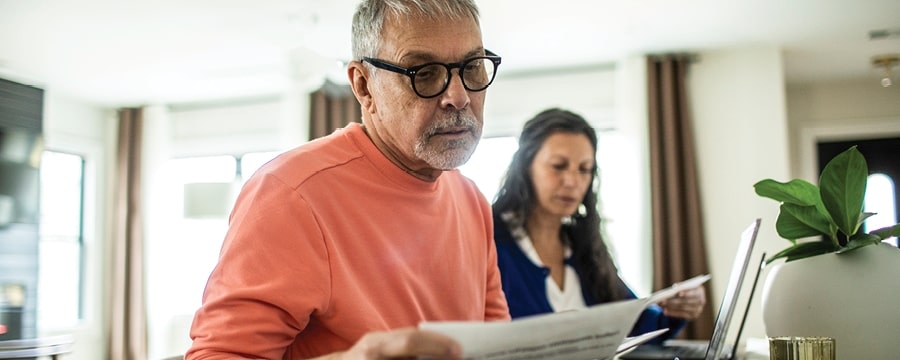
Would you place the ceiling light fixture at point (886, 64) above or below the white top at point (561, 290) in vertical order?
above

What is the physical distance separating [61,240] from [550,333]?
23.5ft

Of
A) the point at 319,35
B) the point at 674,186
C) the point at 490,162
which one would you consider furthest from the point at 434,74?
the point at 490,162

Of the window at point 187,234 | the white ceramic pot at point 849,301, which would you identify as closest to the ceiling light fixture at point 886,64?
the window at point 187,234

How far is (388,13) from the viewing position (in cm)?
112

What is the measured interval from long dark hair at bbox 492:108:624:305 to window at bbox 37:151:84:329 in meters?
5.36

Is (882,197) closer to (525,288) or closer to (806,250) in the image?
(525,288)

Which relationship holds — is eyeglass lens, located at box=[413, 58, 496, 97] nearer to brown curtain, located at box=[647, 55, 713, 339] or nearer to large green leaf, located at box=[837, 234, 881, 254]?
large green leaf, located at box=[837, 234, 881, 254]

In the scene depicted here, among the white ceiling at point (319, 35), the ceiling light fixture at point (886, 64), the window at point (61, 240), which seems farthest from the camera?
the window at point (61, 240)

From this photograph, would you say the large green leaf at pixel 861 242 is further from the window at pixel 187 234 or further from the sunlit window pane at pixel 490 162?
the window at pixel 187 234

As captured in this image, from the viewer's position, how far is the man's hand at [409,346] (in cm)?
59

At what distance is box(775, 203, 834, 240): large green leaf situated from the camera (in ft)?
3.97

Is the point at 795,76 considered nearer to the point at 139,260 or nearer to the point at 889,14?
the point at 889,14

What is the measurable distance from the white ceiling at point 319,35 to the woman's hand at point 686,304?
8.32 ft

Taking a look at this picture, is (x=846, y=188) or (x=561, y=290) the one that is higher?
(x=846, y=188)
